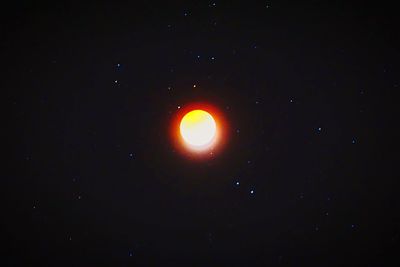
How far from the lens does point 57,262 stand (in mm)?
2914

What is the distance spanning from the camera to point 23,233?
2.90 m

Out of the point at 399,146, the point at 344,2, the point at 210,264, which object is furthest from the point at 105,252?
the point at 344,2

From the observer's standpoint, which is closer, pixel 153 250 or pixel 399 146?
pixel 399 146

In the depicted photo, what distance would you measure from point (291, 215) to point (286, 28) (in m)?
1.46

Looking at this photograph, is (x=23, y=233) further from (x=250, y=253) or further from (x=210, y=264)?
(x=250, y=253)

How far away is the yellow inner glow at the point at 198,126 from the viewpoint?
2445mm

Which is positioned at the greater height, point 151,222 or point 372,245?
point 151,222

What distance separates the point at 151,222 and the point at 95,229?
45 centimetres

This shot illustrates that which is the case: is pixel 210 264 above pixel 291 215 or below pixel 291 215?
below

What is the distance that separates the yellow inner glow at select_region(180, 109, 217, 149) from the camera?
96.3 inches

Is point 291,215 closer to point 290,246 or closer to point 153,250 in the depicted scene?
point 290,246

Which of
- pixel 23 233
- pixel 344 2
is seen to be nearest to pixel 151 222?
pixel 23 233

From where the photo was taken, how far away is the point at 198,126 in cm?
246

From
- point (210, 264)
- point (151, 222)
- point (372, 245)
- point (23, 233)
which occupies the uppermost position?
point (23, 233)
